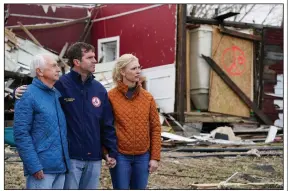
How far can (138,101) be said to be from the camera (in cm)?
371

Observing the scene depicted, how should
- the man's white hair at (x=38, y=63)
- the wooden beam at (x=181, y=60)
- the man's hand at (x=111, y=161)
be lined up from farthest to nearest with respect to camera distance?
1. the wooden beam at (x=181, y=60)
2. the man's hand at (x=111, y=161)
3. the man's white hair at (x=38, y=63)

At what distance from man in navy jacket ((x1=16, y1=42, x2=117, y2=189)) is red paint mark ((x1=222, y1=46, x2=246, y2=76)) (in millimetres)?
9756

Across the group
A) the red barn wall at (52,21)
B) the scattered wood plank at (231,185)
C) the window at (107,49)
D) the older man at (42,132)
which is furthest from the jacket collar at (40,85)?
the red barn wall at (52,21)

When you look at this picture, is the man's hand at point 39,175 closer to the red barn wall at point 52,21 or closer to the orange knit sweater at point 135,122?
the orange knit sweater at point 135,122

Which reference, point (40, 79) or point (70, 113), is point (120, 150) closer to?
point (70, 113)

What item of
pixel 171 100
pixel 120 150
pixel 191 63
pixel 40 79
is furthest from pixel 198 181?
pixel 191 63

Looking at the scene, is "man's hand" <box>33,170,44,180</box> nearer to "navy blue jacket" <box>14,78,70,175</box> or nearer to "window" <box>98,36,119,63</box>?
"navy blue jacket" <box>14,78,70,175</box>

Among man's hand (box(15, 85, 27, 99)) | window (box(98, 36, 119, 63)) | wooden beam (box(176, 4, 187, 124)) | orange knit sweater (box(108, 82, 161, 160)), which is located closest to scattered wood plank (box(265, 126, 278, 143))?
wooden beam (box(176, 4, 187, 124))

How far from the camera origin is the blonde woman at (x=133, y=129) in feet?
11.9

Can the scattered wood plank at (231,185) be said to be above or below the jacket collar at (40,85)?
below

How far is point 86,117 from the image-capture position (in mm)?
3467

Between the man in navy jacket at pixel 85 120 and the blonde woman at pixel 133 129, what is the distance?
0.30ft

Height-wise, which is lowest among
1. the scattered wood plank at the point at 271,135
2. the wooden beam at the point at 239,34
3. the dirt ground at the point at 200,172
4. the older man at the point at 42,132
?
the dirt ground at the point at 200,172

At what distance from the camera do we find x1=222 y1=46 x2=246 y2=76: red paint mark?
42.7 ft
